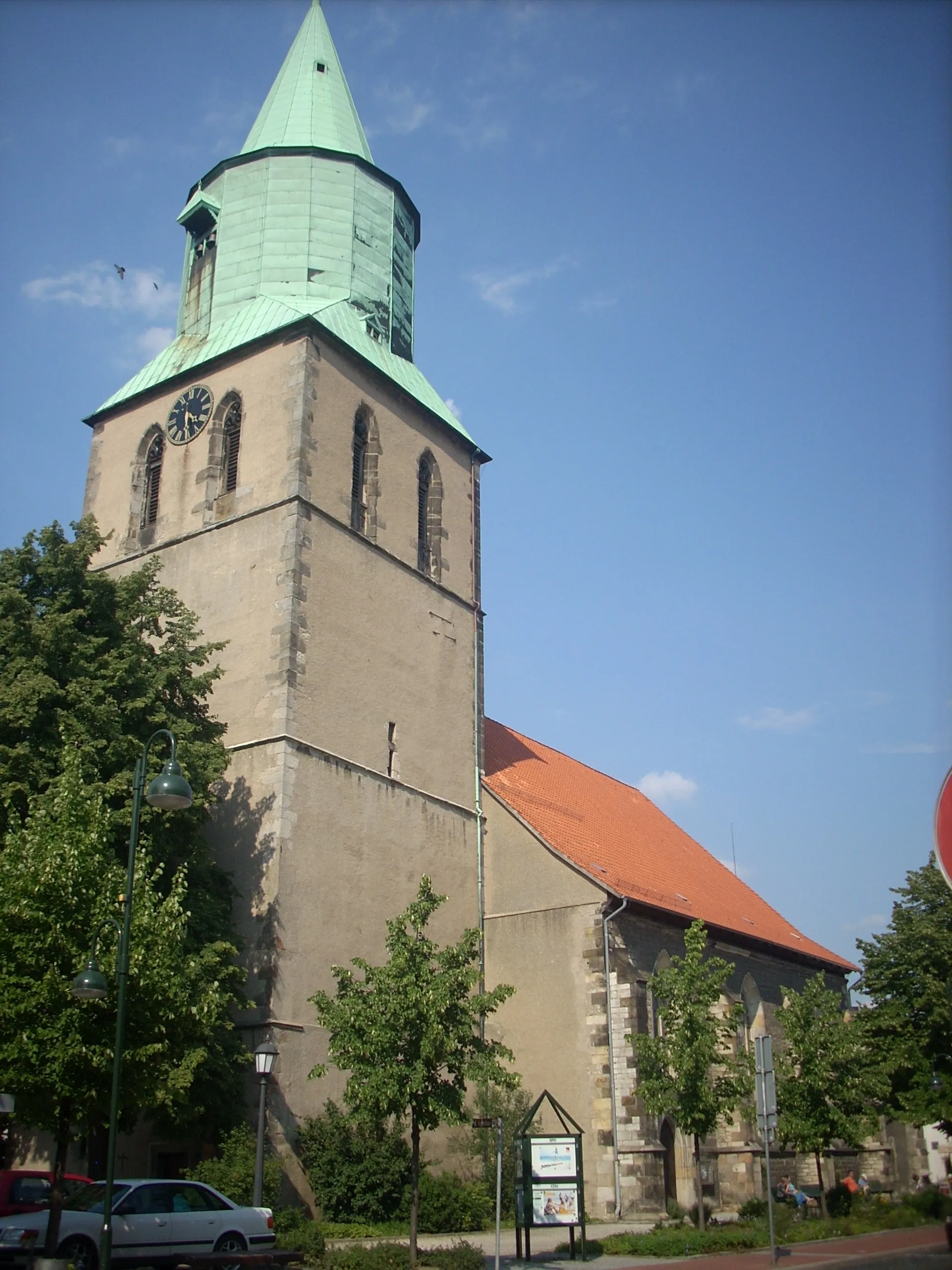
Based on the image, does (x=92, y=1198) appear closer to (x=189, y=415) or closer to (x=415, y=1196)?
(x=415, y=1196)

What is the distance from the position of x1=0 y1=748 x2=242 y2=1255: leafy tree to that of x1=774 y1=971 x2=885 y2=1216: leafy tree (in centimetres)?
1160

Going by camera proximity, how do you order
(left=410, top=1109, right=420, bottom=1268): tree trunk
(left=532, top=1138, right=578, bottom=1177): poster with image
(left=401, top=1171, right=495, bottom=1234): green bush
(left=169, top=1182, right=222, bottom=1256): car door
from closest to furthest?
(left=169, top=1182, right=222, bottom=1256): car door
(left=410, top=1109, right=420, bottom=1268): tree trunk
(left=532, top=1138, right=578, bottom=1177): poster with image
(left=401, top=1171, right=495, bottom=1234): green bush

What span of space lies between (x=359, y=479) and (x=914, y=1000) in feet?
57.2

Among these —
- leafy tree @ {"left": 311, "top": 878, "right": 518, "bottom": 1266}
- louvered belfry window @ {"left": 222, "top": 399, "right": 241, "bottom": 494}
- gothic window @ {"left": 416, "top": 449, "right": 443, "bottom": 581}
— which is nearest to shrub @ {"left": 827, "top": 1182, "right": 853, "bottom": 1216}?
leafy tree @ {"left": 311, "top": 878, "right": 518, "bottom": 1266}

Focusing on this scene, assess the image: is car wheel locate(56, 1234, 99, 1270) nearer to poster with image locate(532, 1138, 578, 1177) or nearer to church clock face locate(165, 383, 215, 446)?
poster with image locate(532, 1138, 578, 1177)

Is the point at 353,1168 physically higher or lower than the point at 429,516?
lower

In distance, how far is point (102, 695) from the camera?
17.1m

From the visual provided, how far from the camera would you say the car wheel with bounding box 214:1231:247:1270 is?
13344mm

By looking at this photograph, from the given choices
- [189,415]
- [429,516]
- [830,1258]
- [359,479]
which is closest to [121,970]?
[830,1258]

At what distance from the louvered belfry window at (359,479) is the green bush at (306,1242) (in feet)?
42.2

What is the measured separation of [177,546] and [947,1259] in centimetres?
2182

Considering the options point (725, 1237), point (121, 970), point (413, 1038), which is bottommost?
point (725, 1237)

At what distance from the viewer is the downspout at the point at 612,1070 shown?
20109 mm

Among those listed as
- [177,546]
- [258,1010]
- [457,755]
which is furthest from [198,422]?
[258,1010]
